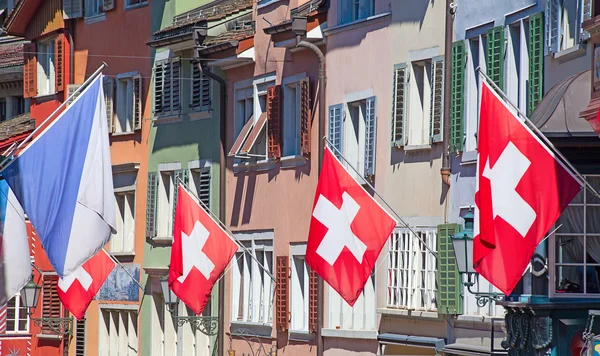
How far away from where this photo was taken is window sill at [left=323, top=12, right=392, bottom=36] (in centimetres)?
2998

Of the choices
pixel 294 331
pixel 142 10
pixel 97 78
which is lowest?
pixel 294 331

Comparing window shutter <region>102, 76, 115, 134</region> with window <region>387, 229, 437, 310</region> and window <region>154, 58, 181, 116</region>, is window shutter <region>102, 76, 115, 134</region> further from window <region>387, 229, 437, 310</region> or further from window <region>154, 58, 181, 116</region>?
window <region>387, 229, 437, 310</region>

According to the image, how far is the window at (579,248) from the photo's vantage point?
20.4 m

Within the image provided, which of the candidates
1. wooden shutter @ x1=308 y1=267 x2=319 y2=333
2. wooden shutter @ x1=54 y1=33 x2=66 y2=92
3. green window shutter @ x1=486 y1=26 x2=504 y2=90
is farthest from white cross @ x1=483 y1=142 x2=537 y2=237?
wooden shutter @ x1=54 y1=33 x2=66 y2=92

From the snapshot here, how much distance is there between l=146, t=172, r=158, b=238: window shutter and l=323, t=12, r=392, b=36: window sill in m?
9.31

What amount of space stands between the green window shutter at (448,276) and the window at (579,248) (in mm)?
5674

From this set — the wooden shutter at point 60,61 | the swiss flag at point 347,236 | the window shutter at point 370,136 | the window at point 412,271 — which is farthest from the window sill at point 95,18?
the swiss flag at point 347,236

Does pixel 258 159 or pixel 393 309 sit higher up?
pixel 258 159

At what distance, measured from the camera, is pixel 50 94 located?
46094mm

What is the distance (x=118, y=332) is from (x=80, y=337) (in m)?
2.20

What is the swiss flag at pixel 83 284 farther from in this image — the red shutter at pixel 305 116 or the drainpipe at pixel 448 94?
the drainpipe at pixel 448 94

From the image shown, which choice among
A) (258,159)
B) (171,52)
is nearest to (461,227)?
(258,159)

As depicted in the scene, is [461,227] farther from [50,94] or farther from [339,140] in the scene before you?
[50,94]

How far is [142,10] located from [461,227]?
17.3 metres
